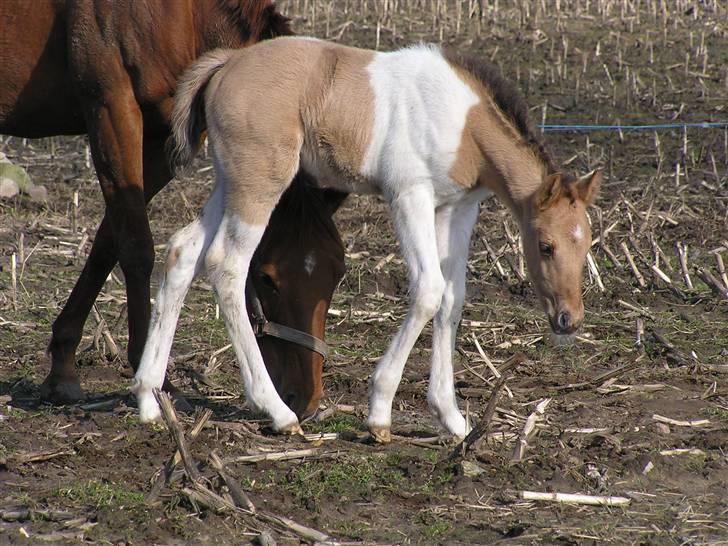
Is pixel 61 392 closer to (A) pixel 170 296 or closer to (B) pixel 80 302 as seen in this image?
(B) pixel 80 302

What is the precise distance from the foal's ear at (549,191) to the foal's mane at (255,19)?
1.78m

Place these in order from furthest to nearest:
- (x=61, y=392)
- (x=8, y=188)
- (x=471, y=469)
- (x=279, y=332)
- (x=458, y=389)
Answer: (x=8, y=188)
(x=458, y=389)
(x=61, y=392)
(x=279, y=332)
(x=471, y=469)

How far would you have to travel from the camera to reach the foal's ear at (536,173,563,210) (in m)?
5.14

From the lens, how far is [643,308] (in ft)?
26.7

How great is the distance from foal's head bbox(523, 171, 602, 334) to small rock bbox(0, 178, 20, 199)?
650 centimetres

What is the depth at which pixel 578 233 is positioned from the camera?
5.21 m

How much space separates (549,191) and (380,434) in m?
1.34

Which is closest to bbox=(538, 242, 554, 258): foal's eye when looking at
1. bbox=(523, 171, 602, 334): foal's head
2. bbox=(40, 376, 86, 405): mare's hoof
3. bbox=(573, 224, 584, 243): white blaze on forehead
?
bbox=(523, 171, 602, 334): foal's head

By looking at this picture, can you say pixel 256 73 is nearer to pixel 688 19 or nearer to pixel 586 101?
pixel 586 101

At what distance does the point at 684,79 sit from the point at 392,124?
30.7 feet

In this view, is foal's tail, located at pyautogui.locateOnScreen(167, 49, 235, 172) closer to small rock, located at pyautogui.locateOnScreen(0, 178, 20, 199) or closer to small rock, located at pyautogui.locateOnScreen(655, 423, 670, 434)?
small rock, located at pyautogui.locateOnScreen(655, 423, 670, 434)

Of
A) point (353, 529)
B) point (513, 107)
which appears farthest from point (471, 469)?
point (513, 107)

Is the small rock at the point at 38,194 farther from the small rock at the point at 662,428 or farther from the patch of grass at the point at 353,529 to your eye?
the patch of grass at the point at 353,529

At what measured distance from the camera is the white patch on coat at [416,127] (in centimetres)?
538
